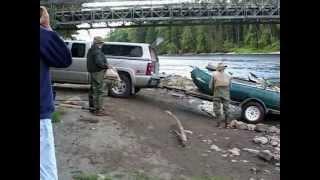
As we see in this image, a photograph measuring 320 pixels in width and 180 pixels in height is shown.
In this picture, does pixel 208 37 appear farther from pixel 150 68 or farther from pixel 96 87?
pixel 96 87

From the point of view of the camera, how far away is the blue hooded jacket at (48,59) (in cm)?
284

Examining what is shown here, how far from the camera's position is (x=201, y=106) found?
614 inches

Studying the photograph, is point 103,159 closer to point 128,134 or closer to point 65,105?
point 128,134

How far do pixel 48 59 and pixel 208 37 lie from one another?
1094 inches

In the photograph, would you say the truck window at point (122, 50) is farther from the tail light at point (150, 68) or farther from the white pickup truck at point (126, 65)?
the tail light at point (150, 68)

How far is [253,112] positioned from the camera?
13.5m

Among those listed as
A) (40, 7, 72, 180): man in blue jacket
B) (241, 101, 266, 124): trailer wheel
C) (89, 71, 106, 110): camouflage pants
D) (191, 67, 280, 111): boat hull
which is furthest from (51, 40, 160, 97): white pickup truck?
(40, 7, 72, 180): man in blue jacket

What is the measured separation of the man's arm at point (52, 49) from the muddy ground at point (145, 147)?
3906 millimetres

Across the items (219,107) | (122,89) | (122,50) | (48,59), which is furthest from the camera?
(122,50)

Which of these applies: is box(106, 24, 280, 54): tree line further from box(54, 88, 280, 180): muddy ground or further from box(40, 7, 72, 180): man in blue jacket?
box(40, 7, 72, 180): man in blue jacket

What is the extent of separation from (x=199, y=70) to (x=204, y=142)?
5436 millimetres

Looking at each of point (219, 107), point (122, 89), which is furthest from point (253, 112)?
point (122, 89)
